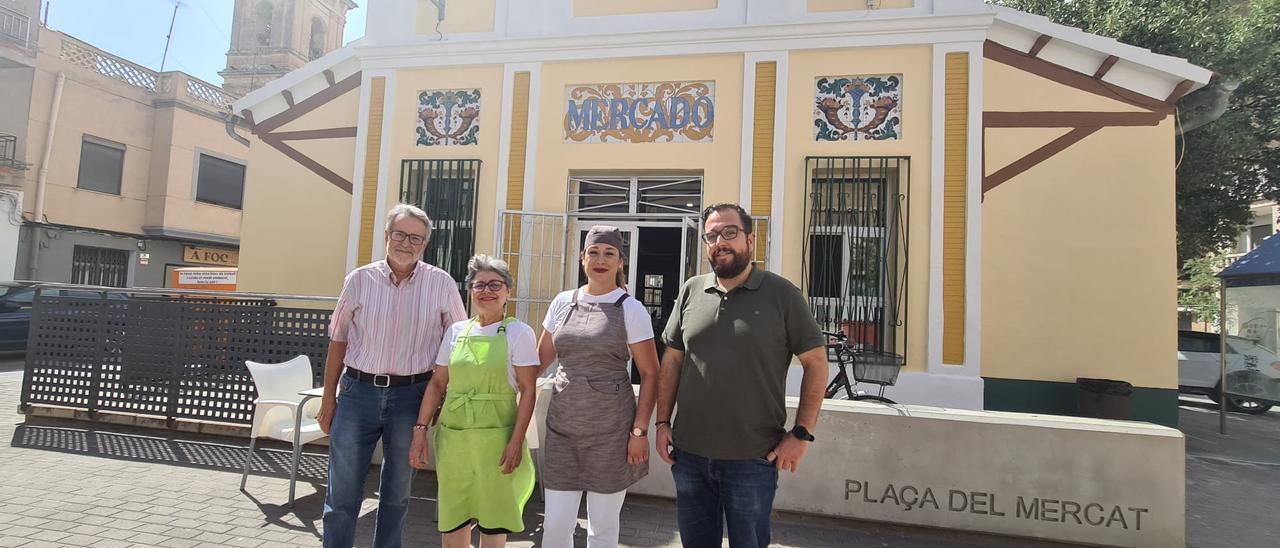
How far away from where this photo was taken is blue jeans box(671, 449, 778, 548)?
2.37 metres

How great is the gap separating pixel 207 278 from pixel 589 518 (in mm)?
12817

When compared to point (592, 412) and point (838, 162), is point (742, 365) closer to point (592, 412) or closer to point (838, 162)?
point (592, 412)

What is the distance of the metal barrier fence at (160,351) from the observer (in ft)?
19.0

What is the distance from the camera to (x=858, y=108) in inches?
302

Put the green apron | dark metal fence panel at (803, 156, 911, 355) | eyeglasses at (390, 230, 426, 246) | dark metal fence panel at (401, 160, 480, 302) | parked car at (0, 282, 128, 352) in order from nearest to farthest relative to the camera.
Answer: the green apron < eyeglasses at (390, 230, 426, 246) < dark metal fence panel at (803, 156, 911, 355) < dark metal fence panel at (401, 160, 480, 302) < parked car at (0, 282, 128, 352)

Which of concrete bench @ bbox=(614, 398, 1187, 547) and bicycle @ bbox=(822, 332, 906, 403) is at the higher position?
bicycle @ bbox=(822, 332, 906, 403)

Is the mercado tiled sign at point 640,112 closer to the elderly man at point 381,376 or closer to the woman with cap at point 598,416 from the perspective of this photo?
the elderly man at point 381,376

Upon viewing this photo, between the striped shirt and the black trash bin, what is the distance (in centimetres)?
694

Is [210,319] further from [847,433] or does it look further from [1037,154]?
[1037,154]

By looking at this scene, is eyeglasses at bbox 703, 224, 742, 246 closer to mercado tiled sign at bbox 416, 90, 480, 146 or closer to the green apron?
the green apron

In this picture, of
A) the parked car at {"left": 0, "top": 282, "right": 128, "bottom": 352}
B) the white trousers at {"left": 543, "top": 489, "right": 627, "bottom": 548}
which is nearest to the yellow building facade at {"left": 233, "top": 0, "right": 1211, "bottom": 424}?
the white trousers at {"left": 543, "top": 489, "right": 627, "bottom": 548}

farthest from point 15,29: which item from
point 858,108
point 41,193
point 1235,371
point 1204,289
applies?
point 1204,289

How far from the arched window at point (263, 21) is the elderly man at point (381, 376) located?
34.4m

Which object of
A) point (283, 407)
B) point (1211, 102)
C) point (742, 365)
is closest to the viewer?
point (742, 365)
